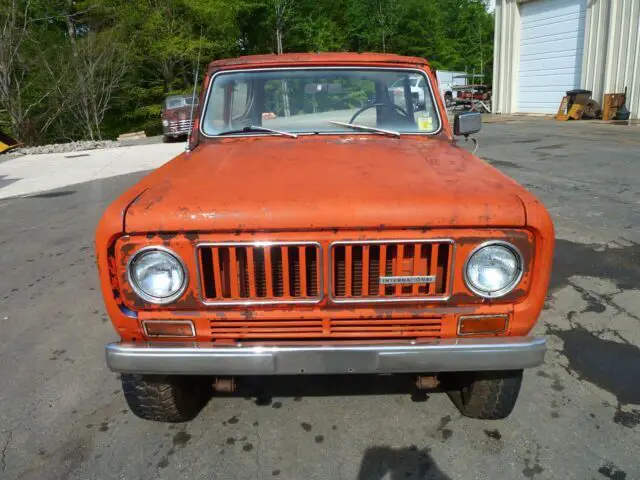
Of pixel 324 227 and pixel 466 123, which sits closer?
pixel 324 227

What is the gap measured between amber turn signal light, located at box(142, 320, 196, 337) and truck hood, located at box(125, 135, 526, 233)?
0.40 metres

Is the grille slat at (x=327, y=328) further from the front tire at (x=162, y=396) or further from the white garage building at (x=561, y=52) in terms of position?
the white garage building at (x=561, y=52)

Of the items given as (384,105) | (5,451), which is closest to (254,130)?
(384,105)

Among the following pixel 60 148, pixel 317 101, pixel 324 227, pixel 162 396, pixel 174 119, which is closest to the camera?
pixel 324 227

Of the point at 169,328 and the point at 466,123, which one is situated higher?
the point at 466,123

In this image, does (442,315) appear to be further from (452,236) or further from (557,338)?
(557,338)

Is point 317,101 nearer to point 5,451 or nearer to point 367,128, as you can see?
point 367,128

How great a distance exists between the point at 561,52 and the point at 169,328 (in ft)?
70.0

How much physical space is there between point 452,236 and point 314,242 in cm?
54

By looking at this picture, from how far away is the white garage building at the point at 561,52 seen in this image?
16828 millimetres

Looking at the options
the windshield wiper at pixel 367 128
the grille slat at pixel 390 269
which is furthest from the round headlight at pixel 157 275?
the windshield wiper at pixel 367 128

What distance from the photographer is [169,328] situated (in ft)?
7.03

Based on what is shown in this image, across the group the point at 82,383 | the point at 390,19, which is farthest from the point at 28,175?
the point at 390,19

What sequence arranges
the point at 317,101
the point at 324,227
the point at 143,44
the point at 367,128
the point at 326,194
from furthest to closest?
the point at 143,44, the point at 317,101, the point at 367,128, the point at 326,194, the point at 324,227
